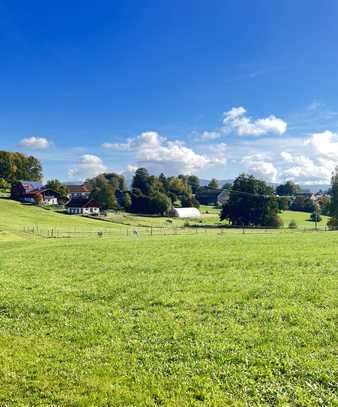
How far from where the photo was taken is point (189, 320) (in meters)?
9.58

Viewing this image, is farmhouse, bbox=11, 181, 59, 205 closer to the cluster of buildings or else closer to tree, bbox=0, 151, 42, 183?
the cluster of buildings

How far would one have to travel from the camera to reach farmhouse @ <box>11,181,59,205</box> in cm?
10779

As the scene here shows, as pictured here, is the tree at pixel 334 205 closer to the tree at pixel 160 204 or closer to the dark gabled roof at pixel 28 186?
the tree at pixel 160 204

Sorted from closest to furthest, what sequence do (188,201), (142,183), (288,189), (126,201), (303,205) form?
(126,201) → (142,183) → (188,201) → (303,205) → (288,189)

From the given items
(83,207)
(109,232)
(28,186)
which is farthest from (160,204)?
(109,232)

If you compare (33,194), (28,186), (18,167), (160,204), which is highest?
(18,167)

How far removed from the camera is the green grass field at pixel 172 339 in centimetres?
612

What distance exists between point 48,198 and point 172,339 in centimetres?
11309

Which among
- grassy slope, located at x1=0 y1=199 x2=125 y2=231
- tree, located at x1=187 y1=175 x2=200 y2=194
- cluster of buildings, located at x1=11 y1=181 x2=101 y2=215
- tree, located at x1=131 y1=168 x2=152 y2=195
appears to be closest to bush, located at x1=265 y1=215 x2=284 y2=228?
grassy slope, located at x1=0 y1=199 x2=125 y2=231

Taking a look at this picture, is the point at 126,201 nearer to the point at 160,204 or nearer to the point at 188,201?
the point at 160,204

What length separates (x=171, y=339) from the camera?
8.34 m

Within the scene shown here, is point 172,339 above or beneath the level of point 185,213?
beneath

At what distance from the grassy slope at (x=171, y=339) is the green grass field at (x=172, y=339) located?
0.09ft

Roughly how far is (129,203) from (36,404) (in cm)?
10811
